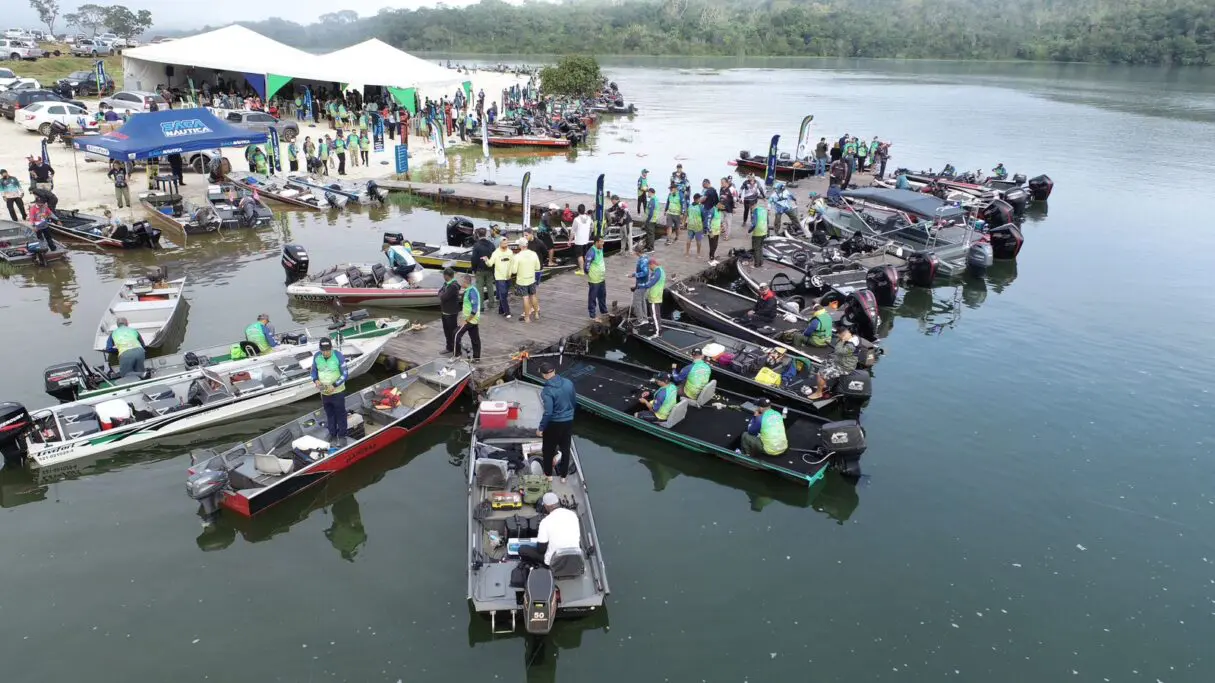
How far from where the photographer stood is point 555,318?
15602 mm

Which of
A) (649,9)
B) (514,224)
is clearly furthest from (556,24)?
(514,224)

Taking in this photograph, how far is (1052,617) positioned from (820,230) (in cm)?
1462

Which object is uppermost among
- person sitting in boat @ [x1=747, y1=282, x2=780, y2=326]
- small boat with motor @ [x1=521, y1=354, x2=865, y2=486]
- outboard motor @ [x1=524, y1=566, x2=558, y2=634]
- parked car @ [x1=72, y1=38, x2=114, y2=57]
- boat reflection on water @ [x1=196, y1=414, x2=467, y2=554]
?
parked car @ [x1=72, y1=38, x2=114, y2=57]

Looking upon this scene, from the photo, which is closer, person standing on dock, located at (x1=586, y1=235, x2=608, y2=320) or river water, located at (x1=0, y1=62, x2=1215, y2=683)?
river water, located at (x1=0, y1=62, x2=1215, y2=683)

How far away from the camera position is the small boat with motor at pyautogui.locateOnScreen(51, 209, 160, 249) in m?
20.3

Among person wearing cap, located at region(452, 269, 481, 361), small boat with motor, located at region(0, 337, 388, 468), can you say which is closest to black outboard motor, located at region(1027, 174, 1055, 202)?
person wearing cap, located at region(452, 269, 481, 361)

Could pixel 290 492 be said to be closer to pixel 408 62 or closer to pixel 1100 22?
pixel 408 62

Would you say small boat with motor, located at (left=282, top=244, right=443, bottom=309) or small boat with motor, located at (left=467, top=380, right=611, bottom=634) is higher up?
small boat with motor, located at (left=282, top=244, right=443, bottom=309)

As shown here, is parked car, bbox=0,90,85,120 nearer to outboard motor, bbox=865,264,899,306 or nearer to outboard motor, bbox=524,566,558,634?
outboard motor, bbox=865,264,899,306

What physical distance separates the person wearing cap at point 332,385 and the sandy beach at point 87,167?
55.9ft

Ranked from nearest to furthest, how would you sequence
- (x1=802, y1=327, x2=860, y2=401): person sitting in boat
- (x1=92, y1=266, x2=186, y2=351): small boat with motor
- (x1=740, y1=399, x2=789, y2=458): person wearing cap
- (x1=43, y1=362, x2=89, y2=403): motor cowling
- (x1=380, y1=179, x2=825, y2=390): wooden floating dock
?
(x1=740, y1=399, x2=789, y2=458): person wearing cap < (x1=43, y1=362, x2=89, y2=403): motor cowling < (x1=802, y1=327, x2=860, y2=401): person sitting in boat < (x1=380, y1=179, x2=825, y2=390): wooden floating dock < (x1=92, y1=266, x2=186, y2=351): small boat with motor

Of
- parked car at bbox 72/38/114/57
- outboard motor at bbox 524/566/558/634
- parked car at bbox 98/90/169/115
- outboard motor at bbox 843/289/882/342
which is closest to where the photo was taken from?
outboard motor at bbox 524/566/558/634

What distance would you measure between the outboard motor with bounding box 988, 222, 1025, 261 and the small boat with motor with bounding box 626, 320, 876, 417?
11.7m

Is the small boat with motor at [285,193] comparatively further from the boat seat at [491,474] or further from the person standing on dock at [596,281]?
the boat seat at [491,474]
